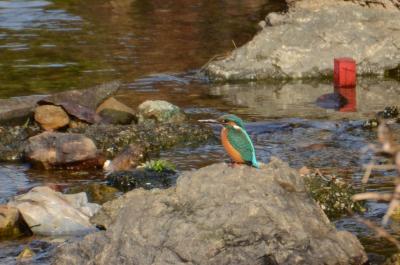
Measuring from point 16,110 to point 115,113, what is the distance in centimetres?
95

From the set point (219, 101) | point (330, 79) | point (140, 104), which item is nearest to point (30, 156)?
point (140, 104)

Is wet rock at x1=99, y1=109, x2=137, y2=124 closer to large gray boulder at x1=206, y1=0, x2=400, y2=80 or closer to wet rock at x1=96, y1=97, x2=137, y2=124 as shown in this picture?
wet rock at x1=96, y1=97, x2=137, y2=124

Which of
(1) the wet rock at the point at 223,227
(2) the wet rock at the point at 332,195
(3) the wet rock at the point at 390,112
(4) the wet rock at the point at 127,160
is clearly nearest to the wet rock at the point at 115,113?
(4) the wet rock at the point at 127,160

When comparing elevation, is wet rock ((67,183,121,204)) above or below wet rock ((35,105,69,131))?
below

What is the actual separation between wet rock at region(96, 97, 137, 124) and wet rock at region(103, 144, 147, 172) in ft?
3.76

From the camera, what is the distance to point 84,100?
9945mm

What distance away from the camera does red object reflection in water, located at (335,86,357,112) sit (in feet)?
35.4

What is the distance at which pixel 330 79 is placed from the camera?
1238 cm

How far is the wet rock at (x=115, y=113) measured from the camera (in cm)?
984

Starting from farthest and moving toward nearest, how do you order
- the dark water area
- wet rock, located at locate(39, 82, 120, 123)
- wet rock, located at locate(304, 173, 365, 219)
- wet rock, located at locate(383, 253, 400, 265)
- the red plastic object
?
the red plastic object, wet rock, located at locate(39, 82, 120, 123), the dark water area, wet rock, located at locate(304, 173, 365, 219), wet rock, located at locate(383, 253, 400, 265)

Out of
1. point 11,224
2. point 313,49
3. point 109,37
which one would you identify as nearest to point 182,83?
point 313,49

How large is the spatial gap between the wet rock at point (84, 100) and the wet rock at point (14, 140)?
12.7 inches

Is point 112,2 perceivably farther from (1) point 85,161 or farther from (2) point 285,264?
(2) point 285,264

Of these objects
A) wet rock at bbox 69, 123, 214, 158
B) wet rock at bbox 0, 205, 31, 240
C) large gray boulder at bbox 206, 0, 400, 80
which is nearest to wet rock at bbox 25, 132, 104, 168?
wet rock at bbox 69, 123, 214, 158
